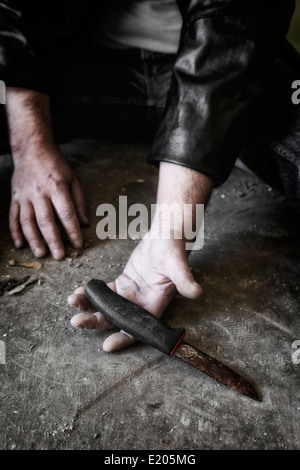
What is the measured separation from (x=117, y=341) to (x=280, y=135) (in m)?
0.77

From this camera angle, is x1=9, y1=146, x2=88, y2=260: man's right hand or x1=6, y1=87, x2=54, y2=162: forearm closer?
x1=9, y1=146, x2=88, y2=260: man's right hand

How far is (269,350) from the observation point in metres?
1.00

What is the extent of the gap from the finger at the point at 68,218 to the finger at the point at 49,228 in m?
0.03

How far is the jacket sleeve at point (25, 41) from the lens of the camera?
1.32 m

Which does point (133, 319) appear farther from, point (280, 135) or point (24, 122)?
point (24, 122)

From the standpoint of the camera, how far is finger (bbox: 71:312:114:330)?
0.97 metres

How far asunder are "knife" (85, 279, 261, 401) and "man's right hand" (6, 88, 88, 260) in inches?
14.1

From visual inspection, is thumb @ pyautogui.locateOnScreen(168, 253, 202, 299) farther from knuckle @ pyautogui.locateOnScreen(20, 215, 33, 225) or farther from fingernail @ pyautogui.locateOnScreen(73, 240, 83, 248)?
knuckle @ pyautogui.locateOnScreen(20, 215, 33, 225)

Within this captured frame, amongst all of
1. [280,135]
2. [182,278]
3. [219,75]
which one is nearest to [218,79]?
[219,75]

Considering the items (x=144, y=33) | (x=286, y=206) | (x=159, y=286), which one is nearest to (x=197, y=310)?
(x=159, y=286)

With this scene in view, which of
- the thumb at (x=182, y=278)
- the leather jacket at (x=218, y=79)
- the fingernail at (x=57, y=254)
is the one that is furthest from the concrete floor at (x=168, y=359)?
the leather jacket at (x=218, y=79)

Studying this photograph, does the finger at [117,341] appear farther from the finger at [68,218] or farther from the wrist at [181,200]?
the finger at [68,218]

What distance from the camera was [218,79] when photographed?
111 centimetres

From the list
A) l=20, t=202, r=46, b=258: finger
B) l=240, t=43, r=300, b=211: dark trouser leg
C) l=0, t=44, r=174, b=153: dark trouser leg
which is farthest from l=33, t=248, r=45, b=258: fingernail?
l=240, t=43, r=300, b=211: dark trouser leg
